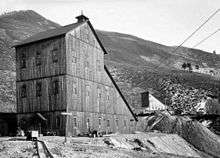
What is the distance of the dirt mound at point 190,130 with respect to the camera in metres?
47.0

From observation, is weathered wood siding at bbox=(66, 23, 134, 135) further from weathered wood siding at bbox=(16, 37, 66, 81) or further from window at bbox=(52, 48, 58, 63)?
window at bbox=(52, 48, 58, 63)

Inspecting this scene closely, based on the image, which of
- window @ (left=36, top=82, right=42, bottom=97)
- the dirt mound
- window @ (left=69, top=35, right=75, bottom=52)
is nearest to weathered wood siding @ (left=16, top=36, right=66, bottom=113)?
window @ (left=36, top=82, right=42, bottom=97)

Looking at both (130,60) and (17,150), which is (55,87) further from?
(130,60)

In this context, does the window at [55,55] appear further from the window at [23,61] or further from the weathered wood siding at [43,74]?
the window at [23,61]

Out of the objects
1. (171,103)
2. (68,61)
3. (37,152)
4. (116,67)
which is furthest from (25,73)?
(116,67)

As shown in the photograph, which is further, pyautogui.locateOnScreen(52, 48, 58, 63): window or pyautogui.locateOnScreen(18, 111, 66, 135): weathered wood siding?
pyautogui.locateOnScreen(52, 48, 58, 63): window

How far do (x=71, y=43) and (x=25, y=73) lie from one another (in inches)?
270

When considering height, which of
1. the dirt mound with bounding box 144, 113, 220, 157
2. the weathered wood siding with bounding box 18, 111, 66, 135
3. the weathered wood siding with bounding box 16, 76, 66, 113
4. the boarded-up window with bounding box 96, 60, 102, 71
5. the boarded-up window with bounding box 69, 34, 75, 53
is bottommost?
the dirt mound with bounding box 144, 113, 220, 157

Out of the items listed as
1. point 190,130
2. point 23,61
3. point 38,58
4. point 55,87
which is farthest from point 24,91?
point 190,130

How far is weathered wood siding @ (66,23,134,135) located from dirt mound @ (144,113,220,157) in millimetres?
8661

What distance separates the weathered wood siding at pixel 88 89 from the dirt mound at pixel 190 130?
8661 millimetres

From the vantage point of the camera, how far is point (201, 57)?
174500 mm

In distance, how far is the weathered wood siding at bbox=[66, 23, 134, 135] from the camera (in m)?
38.1

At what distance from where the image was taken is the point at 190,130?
5056cm
